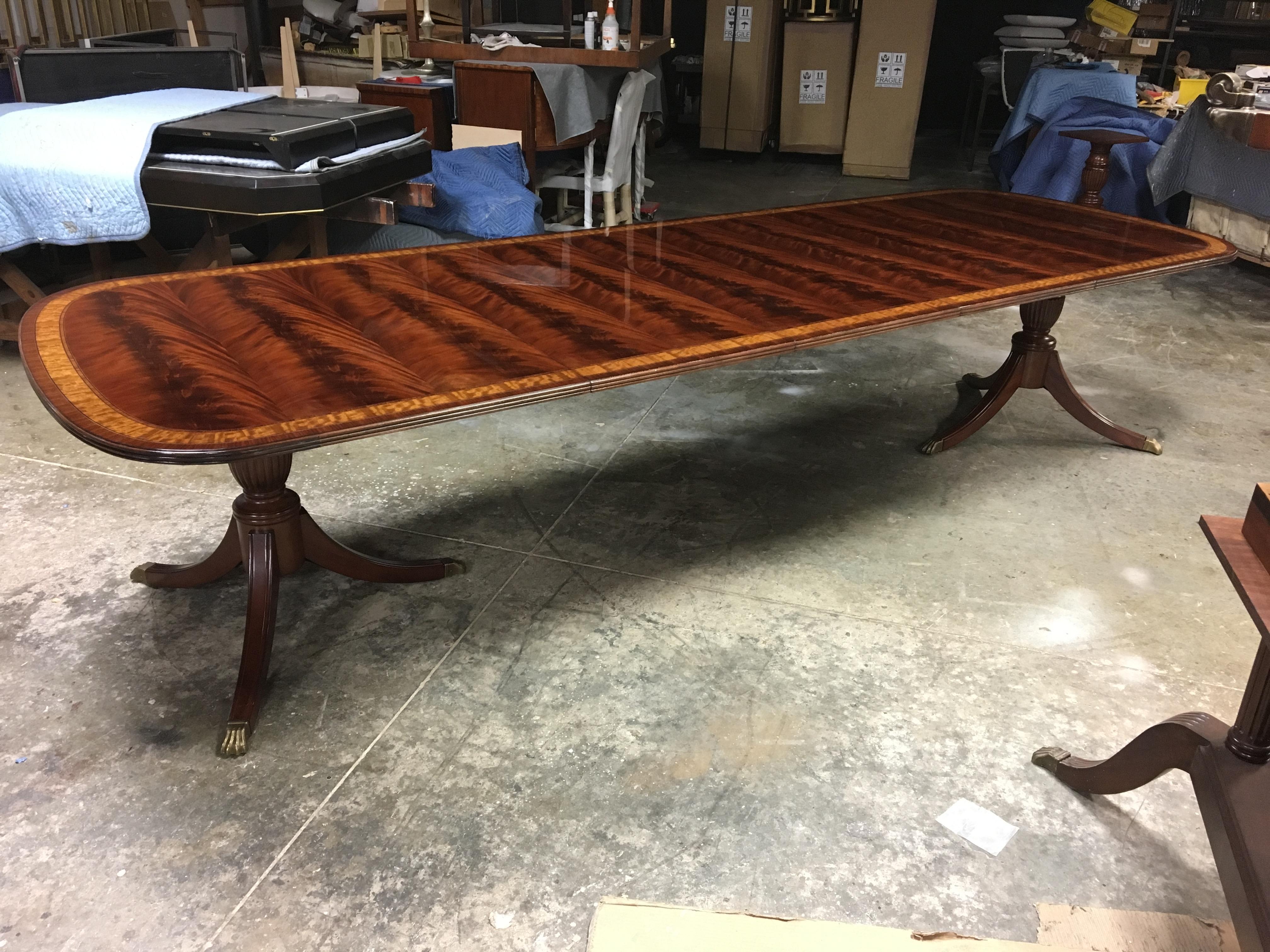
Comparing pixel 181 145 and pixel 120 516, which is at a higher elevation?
pixel 181 145

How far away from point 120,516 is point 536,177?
2661 mm

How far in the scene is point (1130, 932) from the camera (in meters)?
1.22

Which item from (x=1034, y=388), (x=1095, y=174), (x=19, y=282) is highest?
(x=1095, y=174)

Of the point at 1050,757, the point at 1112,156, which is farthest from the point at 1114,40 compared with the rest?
the point at 1050,757

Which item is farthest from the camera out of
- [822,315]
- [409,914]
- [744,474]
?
[744,474]

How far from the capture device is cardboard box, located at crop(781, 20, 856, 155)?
5.70 m

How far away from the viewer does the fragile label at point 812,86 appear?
584 centimetres

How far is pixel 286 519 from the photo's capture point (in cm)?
162

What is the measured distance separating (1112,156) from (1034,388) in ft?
8.21

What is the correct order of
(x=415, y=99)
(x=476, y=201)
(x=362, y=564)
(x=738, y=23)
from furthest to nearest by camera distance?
(x=738, y=23)
(x=415, y=99)
(x=476, y=201)
(x=362, y=564)

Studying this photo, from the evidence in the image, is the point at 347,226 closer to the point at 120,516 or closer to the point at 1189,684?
the point at 120,516

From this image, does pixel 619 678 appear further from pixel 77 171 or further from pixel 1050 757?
pixel 77 171

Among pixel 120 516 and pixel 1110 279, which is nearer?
pixel 1110 279

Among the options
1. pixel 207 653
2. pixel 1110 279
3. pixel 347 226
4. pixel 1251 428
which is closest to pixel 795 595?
pixel 1110 279
